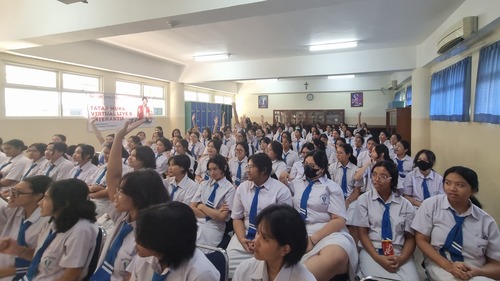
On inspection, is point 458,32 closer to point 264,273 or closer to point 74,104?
point 264,273

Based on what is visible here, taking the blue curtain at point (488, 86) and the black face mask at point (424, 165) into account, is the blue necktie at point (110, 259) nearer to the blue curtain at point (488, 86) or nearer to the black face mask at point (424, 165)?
the black face mask at point (424, 165)

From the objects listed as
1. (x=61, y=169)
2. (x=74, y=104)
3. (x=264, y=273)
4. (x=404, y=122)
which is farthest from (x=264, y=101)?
(x=264, y=273)

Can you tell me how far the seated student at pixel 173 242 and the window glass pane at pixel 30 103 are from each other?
21.1 feet

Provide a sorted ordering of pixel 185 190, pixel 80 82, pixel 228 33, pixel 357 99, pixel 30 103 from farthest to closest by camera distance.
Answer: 1. pixel 357 99
2. pixel 80 82
3. pixel 30 103
4. pixel 228 33
5. pixel 185 190

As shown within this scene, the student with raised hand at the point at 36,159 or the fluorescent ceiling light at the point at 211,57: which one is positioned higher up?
the fluorescent ceiling light at the point at 211,57

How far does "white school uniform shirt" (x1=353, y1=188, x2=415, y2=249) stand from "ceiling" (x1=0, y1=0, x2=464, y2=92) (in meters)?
2.28

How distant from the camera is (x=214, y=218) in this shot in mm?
2826

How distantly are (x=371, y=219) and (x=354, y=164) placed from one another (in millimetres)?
1728

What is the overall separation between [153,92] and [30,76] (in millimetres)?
3934

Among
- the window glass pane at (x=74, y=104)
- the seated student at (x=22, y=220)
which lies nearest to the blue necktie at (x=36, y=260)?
the seated student at (x=22, y=220)

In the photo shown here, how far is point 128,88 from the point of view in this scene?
917cm

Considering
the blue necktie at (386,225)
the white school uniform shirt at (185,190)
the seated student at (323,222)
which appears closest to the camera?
the seated student at (323,222)

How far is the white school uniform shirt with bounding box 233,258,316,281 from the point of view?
1.42 metres

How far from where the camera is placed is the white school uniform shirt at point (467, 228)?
78.4 inches
